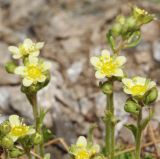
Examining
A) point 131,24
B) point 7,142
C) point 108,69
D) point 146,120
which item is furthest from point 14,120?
point 131,24

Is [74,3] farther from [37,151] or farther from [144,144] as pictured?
[37,151]

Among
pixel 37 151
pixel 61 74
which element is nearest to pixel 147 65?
pixel 61 74

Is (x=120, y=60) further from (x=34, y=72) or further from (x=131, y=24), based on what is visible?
(x=34, y=72)

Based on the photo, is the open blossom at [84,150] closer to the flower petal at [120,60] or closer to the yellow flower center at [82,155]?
the yellow flower center at [82,155]

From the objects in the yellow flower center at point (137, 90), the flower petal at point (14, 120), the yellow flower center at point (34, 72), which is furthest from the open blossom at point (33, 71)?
the yellow flower center at point (137, 90)

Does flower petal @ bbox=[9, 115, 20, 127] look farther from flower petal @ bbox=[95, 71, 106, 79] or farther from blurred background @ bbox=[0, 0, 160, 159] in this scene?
blurred background @ bbox=[0, 0, 160, 159]

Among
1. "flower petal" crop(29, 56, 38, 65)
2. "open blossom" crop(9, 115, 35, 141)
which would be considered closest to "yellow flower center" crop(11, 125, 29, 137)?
"open blossom" crop(9, 115, 35, 141)

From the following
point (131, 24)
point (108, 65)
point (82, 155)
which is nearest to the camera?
point (82, 155)

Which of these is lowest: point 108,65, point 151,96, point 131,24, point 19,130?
point 19,130
